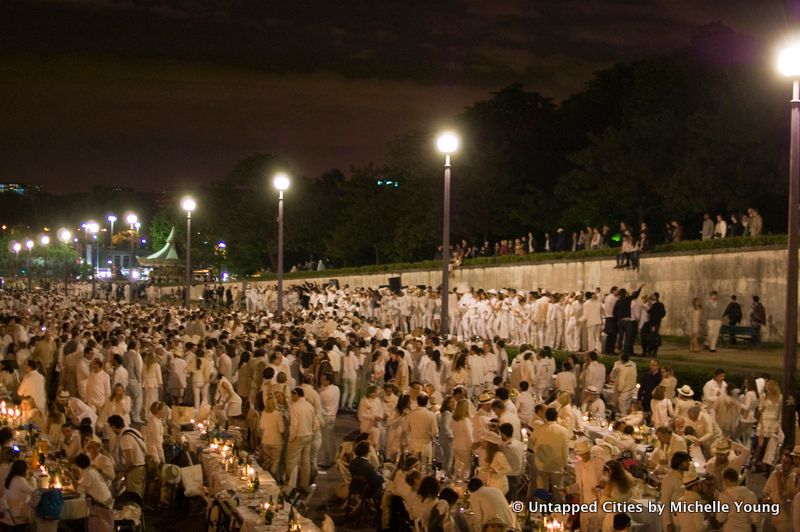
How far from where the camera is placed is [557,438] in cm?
1227

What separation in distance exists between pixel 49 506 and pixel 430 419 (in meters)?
5.20

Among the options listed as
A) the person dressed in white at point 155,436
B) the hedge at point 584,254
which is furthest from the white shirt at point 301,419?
the hedge at point 584,254

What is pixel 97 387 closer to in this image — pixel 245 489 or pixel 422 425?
pixel 245 489

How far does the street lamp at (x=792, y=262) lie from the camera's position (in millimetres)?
12258

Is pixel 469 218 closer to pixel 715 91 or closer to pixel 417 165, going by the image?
pixel 417 165

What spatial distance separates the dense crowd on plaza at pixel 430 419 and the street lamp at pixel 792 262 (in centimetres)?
97

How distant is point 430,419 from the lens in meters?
13.4

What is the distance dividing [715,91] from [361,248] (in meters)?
35.5

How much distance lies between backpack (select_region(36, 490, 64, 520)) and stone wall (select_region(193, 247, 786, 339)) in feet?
71.3

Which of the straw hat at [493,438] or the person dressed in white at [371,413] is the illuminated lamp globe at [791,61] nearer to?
the straw hat at [493,438]

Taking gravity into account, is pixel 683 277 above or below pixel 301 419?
above

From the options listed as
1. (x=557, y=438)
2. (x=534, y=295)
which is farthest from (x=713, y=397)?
(x=534, y=295)

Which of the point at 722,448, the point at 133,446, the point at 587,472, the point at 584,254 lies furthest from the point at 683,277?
the point at 133,446

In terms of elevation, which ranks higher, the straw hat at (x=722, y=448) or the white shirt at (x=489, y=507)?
the straw hat at (x=722, y=448)
